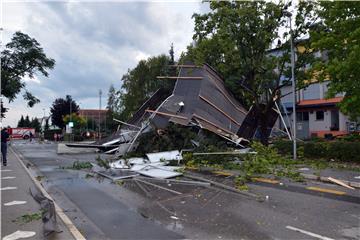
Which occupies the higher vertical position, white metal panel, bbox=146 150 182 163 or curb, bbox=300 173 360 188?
white metal panel, bbox=146 150 182 163

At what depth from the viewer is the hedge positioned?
1670cm

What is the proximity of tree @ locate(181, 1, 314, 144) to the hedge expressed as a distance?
15.5ft

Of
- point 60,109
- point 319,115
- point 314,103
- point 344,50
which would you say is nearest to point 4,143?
point 344,50

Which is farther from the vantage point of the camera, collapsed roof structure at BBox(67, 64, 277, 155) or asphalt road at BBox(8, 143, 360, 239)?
collapsed roof structure at BBox(67, 64, 277, 155)

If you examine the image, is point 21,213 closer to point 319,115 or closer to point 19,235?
point 19,235

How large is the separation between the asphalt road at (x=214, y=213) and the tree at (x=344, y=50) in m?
5.63

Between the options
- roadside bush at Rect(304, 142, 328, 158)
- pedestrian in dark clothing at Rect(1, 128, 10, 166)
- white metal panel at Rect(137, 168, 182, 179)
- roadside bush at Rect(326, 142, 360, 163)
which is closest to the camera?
white metal panel at Rect(137, 168, 182, 179)

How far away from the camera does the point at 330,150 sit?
17.6m

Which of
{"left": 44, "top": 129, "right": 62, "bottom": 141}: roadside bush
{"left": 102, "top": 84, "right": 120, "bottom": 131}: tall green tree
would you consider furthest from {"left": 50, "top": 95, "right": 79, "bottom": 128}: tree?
{"left": 102, "top": 84, "right": 120, "bottom": 131}: tall green tree

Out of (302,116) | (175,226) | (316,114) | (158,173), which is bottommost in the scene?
(175,226)

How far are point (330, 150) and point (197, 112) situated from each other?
8094mm

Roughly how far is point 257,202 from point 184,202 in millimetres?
1818

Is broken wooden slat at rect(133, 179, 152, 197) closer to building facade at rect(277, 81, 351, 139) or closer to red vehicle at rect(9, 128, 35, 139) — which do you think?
building facade at rect(277, 81, 351, 139)

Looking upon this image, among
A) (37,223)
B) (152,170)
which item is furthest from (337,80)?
(37,223)
